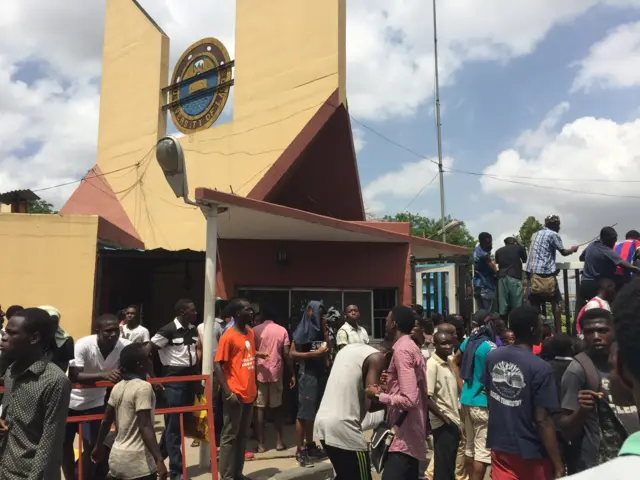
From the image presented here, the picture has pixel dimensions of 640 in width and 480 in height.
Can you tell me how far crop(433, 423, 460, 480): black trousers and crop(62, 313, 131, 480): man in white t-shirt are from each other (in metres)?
2.73

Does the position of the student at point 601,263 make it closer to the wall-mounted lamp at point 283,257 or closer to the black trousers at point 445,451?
the black trousers at point 445,451

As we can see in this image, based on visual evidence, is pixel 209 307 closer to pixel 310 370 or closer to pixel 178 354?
pixel 178 354

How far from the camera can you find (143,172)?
12.4m

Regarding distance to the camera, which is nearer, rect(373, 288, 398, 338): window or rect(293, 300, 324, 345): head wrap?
rect(293, 300, 324, 345): head wrap

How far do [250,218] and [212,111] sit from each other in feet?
18.7

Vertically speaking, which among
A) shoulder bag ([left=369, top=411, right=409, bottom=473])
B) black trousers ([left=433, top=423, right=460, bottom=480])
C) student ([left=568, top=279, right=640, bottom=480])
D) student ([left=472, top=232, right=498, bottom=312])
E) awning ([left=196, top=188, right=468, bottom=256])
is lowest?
black trousers ([left=433, top=423, right=460, bottom=480])

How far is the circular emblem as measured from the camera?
37.7ft

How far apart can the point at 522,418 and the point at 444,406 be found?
155 cm

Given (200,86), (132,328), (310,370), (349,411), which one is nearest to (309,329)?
(310,370)

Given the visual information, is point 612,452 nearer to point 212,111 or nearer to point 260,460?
point 260,460

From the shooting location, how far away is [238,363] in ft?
16.3

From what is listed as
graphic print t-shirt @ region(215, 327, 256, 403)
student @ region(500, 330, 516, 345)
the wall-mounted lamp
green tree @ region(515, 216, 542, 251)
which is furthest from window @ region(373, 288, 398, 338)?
green tree @ region(515, 216, 542, 251)

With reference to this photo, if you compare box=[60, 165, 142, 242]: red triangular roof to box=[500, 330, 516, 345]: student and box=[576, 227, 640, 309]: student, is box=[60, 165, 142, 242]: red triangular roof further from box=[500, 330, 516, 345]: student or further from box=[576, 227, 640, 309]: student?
box=[576, 227, 640, 309]: student

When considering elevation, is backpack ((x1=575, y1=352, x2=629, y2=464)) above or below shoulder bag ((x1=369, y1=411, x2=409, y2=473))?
above
